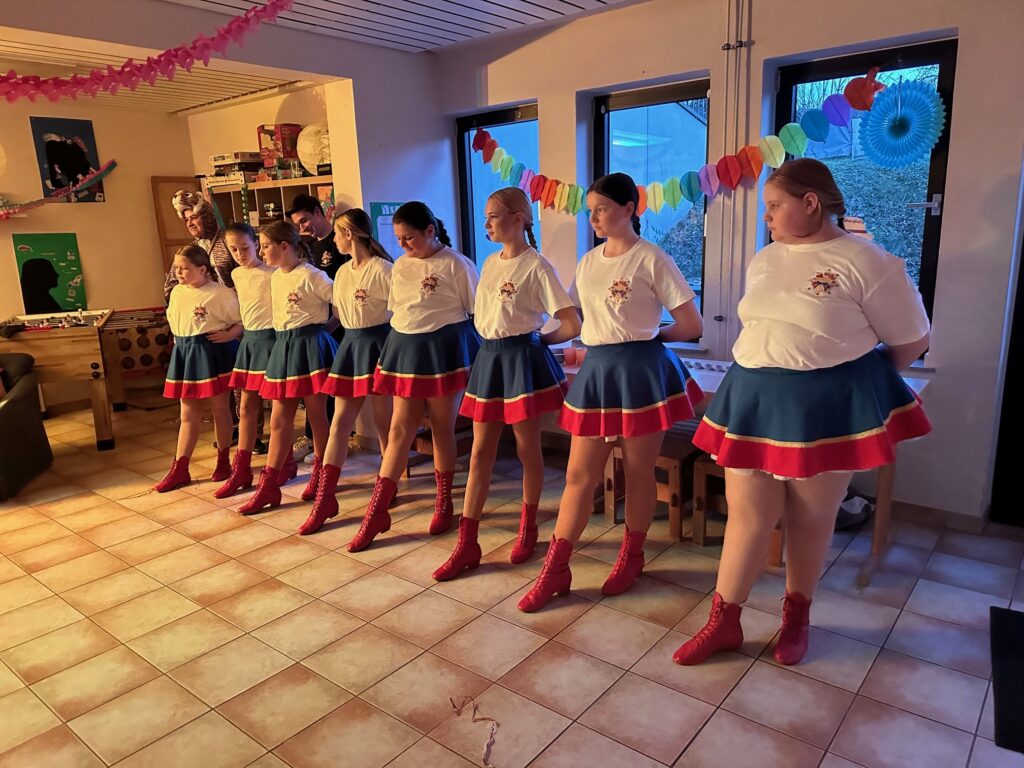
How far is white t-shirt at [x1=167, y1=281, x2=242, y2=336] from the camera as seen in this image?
3.93 m

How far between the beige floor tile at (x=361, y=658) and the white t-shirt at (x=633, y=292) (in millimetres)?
1250

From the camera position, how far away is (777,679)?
7.37 feet

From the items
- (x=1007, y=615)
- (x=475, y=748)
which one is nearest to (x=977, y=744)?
(x=1007, y=615)

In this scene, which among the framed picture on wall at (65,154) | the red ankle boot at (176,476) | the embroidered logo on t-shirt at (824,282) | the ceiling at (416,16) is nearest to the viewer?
the embroidered logo on t-shirt at (824,282)

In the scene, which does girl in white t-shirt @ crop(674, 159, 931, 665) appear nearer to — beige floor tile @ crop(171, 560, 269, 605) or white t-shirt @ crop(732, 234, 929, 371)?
white t-shirt @ crop(732, 234, 929, 371)

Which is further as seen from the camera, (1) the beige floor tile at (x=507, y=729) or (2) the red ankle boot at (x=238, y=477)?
(2) the red ankle boot at (x=238, y=477)

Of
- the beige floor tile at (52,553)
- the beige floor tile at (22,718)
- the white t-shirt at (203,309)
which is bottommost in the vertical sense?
the beige floor tile at (22,718)

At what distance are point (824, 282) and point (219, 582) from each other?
99.2 inches

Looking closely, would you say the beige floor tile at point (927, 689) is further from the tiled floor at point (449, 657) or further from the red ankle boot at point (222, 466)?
the red ankle boot at point (222, 466)

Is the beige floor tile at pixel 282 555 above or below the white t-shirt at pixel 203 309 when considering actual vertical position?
below

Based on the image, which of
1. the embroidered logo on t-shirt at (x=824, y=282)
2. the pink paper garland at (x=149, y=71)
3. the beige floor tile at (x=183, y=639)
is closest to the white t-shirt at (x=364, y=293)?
the pink paper garland at (x=149, y=71)

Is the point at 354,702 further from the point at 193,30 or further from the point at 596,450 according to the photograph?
the point at 193,30

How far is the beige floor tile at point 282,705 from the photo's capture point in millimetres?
2104

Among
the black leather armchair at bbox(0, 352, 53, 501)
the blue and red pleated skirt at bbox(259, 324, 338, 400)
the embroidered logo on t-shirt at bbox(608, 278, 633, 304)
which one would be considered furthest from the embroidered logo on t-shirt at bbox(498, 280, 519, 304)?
the black leather armchair at bbox(0, 352, 53, 501)
